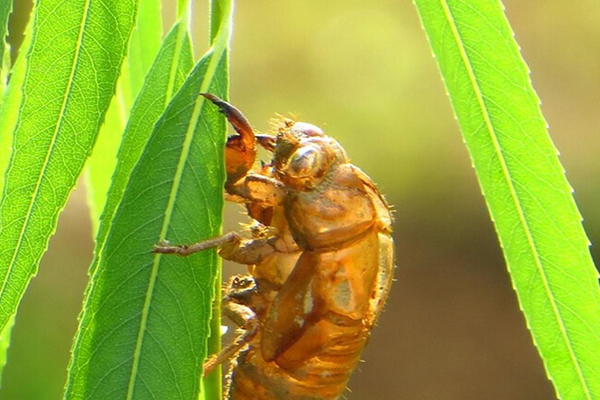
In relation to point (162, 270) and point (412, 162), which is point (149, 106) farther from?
point (412, 162)

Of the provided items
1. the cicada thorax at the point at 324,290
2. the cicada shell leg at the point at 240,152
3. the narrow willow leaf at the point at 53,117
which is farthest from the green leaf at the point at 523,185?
the narrow willow leaf at the point at 53,117

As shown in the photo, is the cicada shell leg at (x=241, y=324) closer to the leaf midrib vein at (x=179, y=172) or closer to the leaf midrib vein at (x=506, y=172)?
the leaf midrib vein at (x=179, y=172)

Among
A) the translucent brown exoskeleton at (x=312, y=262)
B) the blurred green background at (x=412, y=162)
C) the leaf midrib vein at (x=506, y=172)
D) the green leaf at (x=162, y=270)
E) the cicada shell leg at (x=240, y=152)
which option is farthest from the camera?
the blurred green background at (x=412, y=162)

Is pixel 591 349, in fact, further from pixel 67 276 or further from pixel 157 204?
pixel 67 276

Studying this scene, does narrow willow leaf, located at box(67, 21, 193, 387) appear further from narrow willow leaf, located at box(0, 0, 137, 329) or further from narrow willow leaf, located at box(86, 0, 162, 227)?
narrow willow leaf, located at box(86, 0, 162, 227)

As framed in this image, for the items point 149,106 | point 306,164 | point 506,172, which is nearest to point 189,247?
point 149,106

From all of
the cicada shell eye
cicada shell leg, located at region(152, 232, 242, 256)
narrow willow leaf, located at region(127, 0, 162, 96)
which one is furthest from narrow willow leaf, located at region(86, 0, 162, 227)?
cicada shell leg, located at region(152, 232, 242, 256)

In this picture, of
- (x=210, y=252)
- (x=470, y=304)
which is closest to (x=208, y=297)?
(x=210, y=252)
